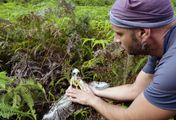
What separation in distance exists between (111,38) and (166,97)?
247cm

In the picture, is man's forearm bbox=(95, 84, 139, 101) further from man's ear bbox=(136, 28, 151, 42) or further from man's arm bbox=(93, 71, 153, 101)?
man's ear bbox=(136, 28, 151, 42)

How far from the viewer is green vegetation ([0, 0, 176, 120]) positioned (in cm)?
504

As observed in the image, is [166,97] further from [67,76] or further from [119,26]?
[67,76]

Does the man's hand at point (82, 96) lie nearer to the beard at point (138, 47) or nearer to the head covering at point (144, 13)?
the beard at point (138, 47)

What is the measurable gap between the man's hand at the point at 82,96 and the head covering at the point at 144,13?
0.94 m

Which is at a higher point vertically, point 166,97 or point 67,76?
point 166,97

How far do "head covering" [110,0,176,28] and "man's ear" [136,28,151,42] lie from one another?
0.04 m

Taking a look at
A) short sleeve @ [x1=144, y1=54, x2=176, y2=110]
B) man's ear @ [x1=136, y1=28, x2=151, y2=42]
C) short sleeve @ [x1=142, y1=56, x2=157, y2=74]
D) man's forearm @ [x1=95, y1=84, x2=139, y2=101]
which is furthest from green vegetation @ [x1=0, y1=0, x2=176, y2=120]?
short sleeve @ [x1=144, y1=54, x2=176, y2=110]

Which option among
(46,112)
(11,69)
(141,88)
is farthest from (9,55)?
(141,88)

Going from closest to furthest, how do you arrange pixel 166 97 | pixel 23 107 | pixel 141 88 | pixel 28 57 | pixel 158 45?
pixel 166 97 < pixel 158 45 < pixel 141 88 < pixel 23 107 < pixel 28 57

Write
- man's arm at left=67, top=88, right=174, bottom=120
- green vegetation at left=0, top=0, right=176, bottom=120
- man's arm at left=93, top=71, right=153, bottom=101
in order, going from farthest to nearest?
green vegetation at left=0, top=0, right=176, bottom=120 → man's arm at left=93, top=71, right=153, bottom=101 → man's arm at left=67, top=88, right=174, bottom=120

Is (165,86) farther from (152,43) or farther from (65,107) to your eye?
(65,107)

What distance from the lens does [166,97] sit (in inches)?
142

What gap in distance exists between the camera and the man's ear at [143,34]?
3.81 metres
